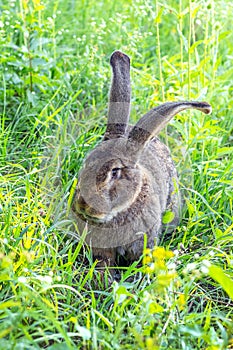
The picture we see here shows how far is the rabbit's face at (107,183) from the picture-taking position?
3.64 meters

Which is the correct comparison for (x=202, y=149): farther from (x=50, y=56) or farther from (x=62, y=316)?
(x=62, y=316)

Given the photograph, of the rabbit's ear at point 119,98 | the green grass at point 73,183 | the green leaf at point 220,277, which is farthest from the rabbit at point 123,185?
the green leaf at point 220,277

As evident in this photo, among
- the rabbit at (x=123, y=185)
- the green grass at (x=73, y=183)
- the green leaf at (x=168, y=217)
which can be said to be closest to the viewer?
the green grass at (x=73, y=183)

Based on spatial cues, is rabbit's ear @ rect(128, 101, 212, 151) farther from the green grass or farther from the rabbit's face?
the green grass

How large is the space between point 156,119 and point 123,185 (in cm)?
45

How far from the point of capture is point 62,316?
3.19 metres

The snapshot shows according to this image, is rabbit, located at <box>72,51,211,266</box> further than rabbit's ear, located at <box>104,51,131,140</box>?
No

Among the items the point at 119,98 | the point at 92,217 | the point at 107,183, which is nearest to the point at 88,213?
the point at 92,217

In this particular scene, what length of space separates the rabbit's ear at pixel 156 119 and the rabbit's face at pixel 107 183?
96 mm

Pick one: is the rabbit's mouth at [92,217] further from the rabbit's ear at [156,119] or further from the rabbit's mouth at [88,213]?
the rabbit's ear at [156,119]

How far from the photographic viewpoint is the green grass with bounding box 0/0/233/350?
2.84 m

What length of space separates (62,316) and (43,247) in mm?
443

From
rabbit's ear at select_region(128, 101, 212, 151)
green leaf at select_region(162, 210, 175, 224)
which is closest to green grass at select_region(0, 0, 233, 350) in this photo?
green leaf at select_region(162, 210, 175, 224)

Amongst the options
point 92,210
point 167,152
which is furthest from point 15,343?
point 167,152
